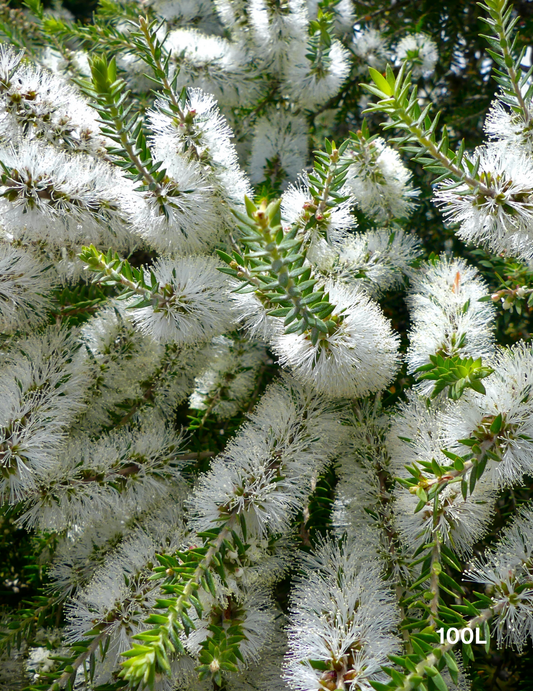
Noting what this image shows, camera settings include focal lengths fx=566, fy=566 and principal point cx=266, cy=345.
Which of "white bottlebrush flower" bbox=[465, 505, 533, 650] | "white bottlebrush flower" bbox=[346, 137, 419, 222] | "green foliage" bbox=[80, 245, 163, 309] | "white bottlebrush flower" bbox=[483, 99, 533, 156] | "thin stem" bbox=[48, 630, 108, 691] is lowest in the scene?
"thin stem" bbox=[48, 630, 108, 691]

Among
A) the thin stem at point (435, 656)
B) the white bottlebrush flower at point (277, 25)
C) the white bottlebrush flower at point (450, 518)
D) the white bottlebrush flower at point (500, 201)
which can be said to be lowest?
the thin stem at point (435, 656)

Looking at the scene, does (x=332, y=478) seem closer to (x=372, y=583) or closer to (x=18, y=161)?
(x=372, y=583)

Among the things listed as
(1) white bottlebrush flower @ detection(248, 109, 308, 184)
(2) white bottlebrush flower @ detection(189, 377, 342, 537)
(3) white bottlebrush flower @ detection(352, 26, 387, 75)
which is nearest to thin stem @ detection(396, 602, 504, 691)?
(2) white bottlebrush flower @ detection(189, 377, 342, 537)

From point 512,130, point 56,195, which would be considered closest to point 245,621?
point 56,195

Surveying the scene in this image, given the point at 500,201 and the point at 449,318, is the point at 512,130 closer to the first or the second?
the point at 500,201

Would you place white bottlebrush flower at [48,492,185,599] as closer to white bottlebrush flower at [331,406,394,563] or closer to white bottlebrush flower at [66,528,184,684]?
white bottlebrush flower at [66,528,184,684]

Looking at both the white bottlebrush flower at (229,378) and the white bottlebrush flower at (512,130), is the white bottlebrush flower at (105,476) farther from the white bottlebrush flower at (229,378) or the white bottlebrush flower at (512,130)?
the white bottlebrush flower at (512,130)

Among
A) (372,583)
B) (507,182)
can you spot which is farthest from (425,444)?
(507,182)

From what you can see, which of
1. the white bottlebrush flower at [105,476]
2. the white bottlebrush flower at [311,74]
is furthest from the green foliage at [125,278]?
the white bottlebrush flower at [311,74]
